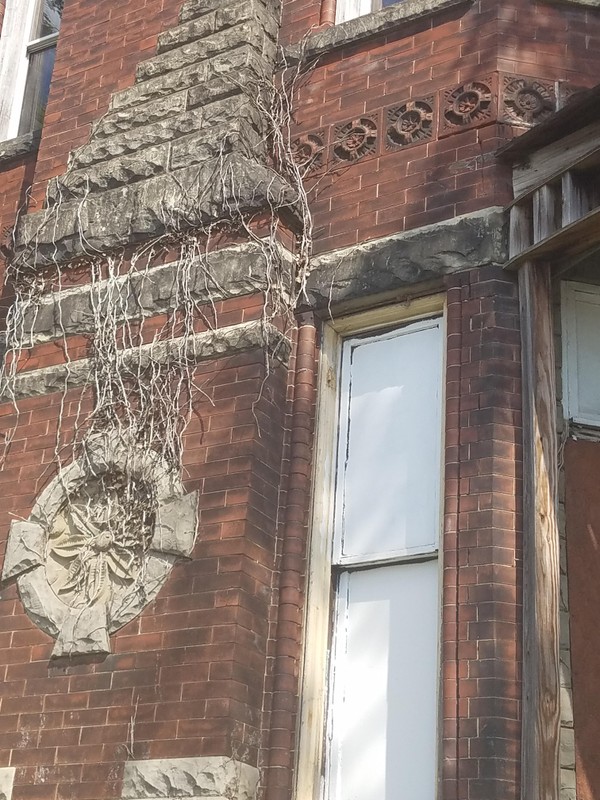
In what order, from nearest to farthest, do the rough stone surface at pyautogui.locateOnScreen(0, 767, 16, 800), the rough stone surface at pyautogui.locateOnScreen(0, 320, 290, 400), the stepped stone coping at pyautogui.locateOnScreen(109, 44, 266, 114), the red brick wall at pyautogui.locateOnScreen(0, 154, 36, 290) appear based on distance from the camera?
1. the rough stone surface at pyautogui.locateOnScreen(0, 767, 16, 800)
2. the rough stone surface at pyautogui.locateOnScreen(0, 320, 290, 400)
3. the stepped stone coping at pyautogui.locateOnScreen(109, 44, 266, 114)
4. the red brick wall at pyautogui.locateOnScreen(0, 154, 36, 290)

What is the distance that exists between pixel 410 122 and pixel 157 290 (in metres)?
1.73

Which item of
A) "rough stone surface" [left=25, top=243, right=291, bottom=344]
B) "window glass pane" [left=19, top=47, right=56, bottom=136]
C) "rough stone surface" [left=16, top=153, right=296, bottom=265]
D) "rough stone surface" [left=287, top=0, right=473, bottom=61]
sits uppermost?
"window glass pane" [left=19, top=47, right=56, bottom=136]

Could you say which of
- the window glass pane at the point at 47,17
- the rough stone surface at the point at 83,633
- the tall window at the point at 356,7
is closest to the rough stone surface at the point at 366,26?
the tall window at the point at 356,7

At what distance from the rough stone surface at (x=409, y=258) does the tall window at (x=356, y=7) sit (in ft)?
6.45

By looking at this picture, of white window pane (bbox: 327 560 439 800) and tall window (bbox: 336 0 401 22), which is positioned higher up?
tall window (bbox: 336 0 401 22)

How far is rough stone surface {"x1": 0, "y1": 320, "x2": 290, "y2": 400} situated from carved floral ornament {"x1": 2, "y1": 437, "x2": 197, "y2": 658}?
1.63 feet

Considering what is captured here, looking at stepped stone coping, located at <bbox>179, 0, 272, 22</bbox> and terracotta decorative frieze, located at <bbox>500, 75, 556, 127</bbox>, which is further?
stepped stone coping, located at <bbox>179, 0, 272, 22</bbox>

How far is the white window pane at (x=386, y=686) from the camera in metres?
5.12

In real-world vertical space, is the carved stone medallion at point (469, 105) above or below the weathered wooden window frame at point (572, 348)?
above

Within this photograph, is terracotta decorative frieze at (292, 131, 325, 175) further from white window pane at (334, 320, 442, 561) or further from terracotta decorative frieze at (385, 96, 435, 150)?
white window pane at (334, 320, 442, 561)

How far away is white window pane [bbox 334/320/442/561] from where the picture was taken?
5.64 m

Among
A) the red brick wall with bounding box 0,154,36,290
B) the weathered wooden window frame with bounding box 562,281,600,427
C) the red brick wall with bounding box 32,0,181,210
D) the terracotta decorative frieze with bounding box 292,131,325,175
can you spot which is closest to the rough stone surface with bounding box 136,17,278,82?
the red brick wall with bounding box 32,0,181,210

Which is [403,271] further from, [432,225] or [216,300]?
[216,300]

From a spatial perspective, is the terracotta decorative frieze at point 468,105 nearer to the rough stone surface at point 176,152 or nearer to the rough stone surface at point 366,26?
the rough stone surface at point 366,26
